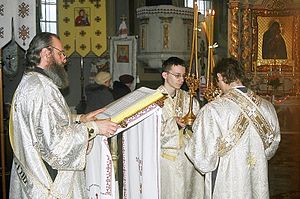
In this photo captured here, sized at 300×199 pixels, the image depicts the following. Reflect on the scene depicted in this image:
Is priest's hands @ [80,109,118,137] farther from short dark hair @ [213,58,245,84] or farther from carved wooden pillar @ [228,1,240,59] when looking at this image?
carved wooden pillar @ [228,1,240,59]

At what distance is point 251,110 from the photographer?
3.63 meters

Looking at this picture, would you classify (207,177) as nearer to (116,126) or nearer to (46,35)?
(116,126)

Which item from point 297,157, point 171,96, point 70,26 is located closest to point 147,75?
point 70,26

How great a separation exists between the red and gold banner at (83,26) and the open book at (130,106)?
20.2 feet

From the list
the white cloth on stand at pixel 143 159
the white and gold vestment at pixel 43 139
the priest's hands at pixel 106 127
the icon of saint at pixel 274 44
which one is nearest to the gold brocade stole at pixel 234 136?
the white cloth on stand at pixel 143 159

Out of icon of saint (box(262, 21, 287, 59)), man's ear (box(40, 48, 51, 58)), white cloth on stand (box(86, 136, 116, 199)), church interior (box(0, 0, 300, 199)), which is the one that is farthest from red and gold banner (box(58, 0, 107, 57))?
man's ear (box(40, 48, 51, 58))

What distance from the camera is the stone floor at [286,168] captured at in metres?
6.90

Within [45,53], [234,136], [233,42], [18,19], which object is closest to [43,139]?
[45,53]

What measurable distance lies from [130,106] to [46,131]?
0.57m

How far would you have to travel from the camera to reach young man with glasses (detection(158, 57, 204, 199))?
173 inches

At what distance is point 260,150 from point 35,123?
1552mm

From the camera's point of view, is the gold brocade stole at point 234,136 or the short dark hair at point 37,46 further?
the gold brocade stole at point 234,136

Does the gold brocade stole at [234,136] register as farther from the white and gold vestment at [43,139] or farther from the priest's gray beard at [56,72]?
the priest's gray beard at [56,72]

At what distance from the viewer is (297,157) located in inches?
359
